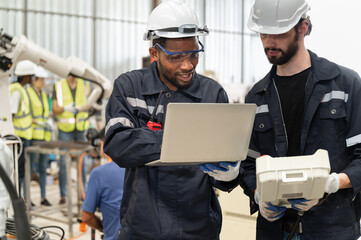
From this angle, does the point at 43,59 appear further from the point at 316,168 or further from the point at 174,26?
the point at 316,168

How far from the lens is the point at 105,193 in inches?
110

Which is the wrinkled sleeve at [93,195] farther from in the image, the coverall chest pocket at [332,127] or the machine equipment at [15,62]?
the coverall chest pocket at [332,127]

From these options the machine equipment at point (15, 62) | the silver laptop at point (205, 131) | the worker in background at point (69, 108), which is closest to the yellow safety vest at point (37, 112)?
the worker in background at point (69, 108)

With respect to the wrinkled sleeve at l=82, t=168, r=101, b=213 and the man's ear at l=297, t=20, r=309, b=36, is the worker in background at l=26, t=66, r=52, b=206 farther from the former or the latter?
the man's ear at l=297, t=20, r=309, b=36

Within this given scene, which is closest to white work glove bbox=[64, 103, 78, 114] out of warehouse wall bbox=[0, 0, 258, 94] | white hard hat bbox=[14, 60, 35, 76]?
white hard hat bbox=[14, 60, 35, 76]

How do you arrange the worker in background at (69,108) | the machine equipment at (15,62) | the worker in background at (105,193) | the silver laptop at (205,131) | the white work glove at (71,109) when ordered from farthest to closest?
the worker in background at (69,108) → the white work glove at (71,109) → the machine equipment at (15,62) → the worker in background at (105,193) → the silver laptop at (205,131)

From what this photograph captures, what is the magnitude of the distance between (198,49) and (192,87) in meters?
0.15

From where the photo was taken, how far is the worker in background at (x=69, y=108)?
5613mm

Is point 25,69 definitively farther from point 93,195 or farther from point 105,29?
point 105,29

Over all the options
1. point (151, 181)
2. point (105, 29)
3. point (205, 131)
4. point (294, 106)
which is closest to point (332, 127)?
point (294, 106)

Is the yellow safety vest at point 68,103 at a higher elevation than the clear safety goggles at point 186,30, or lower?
lower

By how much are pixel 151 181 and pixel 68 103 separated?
443cm

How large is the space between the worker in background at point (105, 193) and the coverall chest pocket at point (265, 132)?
1236mm

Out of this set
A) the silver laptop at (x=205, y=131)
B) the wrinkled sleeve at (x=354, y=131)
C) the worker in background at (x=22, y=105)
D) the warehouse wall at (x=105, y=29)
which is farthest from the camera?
the warehouse wall at (x=105, y=29)
